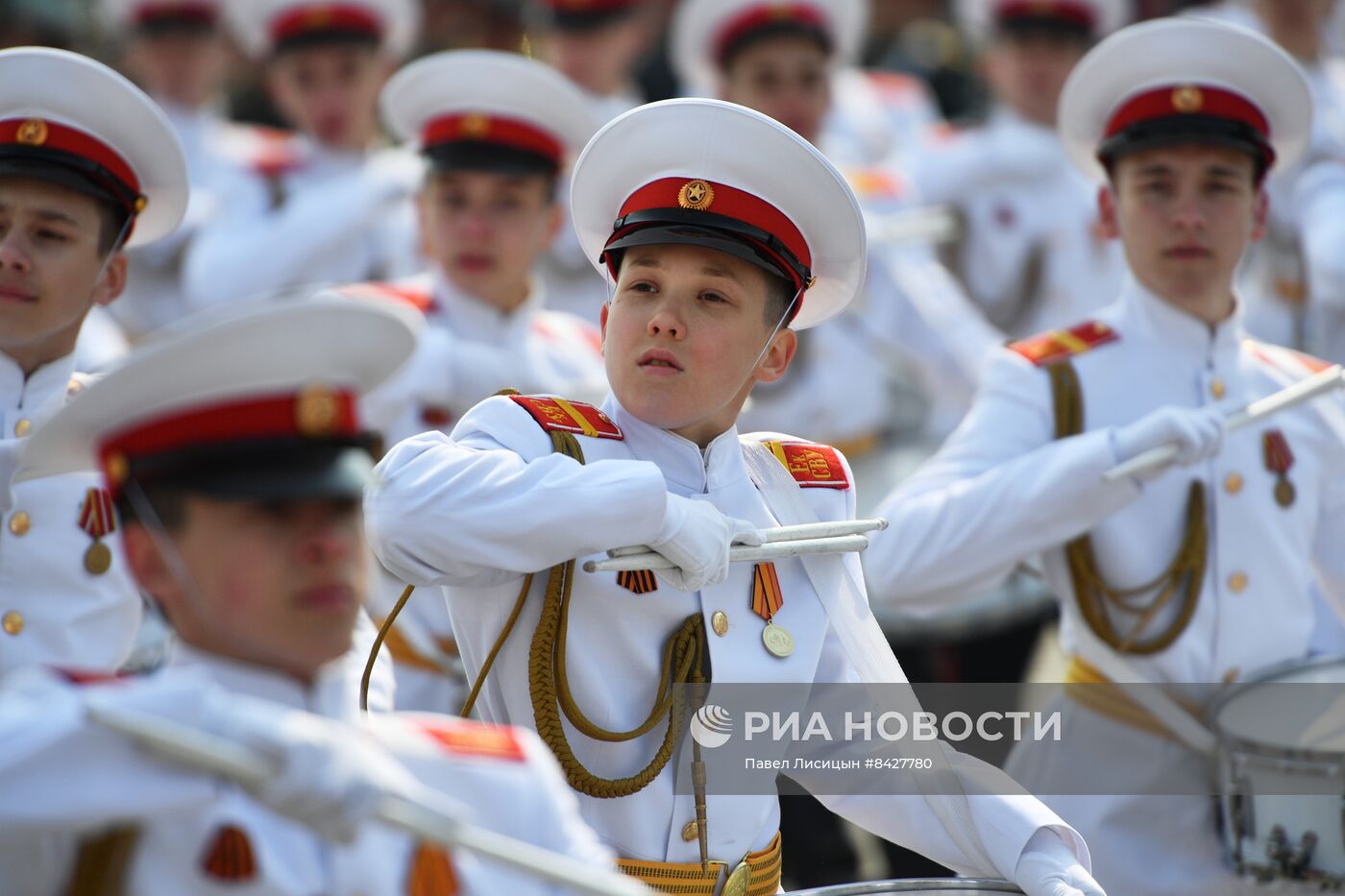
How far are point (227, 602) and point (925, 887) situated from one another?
149cm

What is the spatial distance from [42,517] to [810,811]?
328 cm

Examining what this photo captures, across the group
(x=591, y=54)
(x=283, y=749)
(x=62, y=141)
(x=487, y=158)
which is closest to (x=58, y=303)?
(x=62, y=141)

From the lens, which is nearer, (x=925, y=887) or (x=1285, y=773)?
(x=925, y=887)

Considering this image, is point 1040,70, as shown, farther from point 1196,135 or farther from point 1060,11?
point 1196,135

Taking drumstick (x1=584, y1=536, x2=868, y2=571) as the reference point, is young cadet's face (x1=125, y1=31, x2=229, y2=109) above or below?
above

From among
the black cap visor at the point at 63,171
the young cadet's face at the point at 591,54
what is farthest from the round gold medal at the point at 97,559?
the young cadet's face at the point at 591,54

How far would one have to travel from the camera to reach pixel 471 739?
3.10 metres

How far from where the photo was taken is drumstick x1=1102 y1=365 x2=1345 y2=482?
480cm

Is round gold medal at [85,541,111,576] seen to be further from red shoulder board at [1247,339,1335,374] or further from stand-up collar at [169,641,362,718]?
red shoulder board at [1247,339,1335,374]

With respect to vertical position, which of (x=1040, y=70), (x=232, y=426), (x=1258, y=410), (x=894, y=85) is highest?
(x=894, y=85)

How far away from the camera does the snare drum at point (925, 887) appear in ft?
11.6

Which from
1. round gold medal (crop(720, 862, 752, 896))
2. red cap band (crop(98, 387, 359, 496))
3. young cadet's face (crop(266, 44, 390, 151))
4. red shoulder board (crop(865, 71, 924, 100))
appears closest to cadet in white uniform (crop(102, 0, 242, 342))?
young cadet's face (crop(266, 44, 390, 151))

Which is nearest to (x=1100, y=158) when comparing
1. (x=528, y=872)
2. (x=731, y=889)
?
(x=731, y=889)

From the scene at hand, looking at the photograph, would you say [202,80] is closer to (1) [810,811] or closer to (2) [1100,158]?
(1) [810,811]
